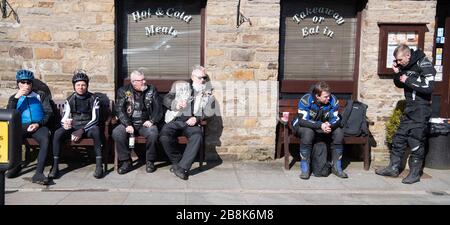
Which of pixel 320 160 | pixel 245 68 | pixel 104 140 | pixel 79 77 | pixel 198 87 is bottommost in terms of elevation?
pixel 320 160

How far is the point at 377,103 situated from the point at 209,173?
2.89m

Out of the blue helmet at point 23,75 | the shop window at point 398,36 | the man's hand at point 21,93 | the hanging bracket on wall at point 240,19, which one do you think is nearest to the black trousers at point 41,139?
the man's hand at point 21,93

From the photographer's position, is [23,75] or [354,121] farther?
[354,121]

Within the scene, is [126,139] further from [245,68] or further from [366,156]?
[366,156]

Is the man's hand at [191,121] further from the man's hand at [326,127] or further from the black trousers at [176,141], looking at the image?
the man's hand at [326,127]

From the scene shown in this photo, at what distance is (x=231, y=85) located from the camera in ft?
24.9

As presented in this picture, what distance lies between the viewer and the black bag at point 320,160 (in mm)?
6938

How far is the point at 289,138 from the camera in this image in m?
7.21

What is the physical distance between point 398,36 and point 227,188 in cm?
362

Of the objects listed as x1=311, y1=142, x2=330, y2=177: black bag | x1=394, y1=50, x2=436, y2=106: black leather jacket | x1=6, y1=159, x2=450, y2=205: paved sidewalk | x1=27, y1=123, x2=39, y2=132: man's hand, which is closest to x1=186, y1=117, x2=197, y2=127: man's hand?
x1=6, y1=159, x2=450, y2=205: paved sidewalk

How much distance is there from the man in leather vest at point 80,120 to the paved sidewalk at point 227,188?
1.10 feet

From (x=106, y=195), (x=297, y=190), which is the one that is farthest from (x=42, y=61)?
(x=297, y=190)

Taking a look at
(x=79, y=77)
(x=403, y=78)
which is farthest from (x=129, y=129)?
(x=403, y=78)

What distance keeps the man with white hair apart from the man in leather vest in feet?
2.96
